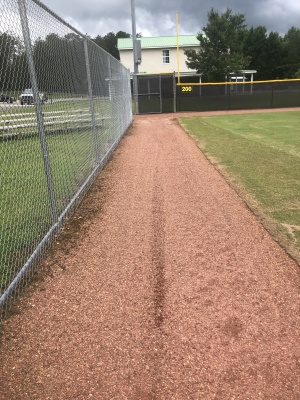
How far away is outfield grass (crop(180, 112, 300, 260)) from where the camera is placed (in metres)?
4.48

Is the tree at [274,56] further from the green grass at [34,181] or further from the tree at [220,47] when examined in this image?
the green grass at [34,181]

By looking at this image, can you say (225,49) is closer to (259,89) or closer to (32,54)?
(259,89)

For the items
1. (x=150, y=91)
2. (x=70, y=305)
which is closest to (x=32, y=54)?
(x=70, y=305)

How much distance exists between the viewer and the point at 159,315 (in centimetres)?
264

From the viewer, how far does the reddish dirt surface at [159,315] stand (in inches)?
80.6

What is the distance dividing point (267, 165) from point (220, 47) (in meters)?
34.7

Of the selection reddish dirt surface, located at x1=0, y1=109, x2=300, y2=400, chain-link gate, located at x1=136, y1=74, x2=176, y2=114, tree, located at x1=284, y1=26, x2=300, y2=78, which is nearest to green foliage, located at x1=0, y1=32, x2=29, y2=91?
reddish dirt surface, located at x1=0, y1=109, x2=300, y2=400

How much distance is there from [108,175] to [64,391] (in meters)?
5.35

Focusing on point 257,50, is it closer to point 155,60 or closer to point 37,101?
point 155,60

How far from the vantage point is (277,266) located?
331 centimetres

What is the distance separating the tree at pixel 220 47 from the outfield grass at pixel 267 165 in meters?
26.4

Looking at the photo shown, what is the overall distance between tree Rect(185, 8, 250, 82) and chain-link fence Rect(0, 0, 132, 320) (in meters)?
34.4

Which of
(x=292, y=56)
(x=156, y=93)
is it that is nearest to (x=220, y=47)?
(x=156, y=93)

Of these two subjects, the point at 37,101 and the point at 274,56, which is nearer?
the point at 37,101
